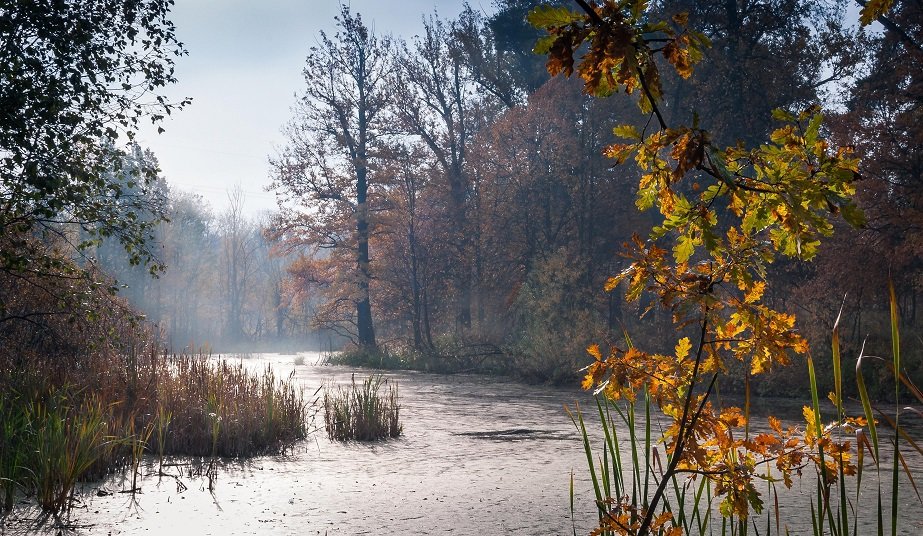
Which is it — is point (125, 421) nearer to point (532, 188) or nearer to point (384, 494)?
point (384, 494)

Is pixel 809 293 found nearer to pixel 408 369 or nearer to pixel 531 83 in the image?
pixel 408 369

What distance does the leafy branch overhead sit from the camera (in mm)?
1363

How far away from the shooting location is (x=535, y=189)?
1922 cm

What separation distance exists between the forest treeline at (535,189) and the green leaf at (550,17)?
6289 mm

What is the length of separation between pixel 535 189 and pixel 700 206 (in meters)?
17.7

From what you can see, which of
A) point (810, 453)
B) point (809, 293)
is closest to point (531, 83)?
point (809, 293)

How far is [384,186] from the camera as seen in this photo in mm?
24859

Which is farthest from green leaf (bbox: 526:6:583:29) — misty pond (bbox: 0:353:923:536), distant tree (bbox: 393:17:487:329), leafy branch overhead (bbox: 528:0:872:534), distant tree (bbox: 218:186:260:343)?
distant tree (bbox: 218:186:260:343)

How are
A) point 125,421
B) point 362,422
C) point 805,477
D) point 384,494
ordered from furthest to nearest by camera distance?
point 362,422, point 125,421, point 805,477, point 384,494

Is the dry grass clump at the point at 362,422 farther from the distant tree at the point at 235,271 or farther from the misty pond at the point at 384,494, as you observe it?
the distant tree at the point at 235,271

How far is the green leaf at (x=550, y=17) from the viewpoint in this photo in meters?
1.31

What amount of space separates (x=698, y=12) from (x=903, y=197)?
6.77 metres

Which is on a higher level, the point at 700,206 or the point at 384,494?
the point at 700,206

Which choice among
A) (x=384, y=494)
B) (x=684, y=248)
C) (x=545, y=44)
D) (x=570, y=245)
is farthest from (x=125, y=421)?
(x=570, y=245)
